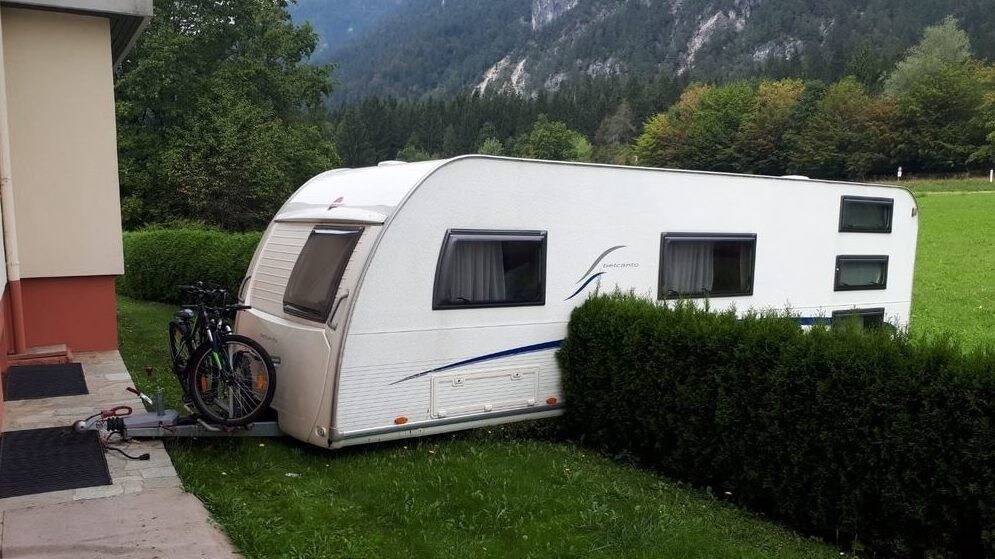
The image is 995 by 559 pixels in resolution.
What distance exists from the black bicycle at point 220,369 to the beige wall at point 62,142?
11.5ft

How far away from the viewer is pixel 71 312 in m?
8.80

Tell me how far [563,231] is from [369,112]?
94358mm

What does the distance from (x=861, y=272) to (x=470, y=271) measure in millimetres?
5062

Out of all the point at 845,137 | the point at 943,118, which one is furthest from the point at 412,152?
the point at 943,118

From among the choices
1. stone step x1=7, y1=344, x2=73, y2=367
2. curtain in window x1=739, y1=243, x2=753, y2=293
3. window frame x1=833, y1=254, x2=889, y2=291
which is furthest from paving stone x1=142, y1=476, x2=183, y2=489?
window frame x1=833, y1=254, x2=889, y2=291

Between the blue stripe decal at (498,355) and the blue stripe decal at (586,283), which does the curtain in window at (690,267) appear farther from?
the blue stripe decal at (498,355)

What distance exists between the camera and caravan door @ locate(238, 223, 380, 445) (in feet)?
18.5

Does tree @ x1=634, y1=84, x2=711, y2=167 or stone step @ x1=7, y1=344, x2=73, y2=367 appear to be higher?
tree @ x1=634, y1=84, x2=711, y2=167

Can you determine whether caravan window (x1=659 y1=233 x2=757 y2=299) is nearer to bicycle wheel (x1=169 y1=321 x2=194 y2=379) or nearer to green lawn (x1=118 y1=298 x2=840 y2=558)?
green lawn (x1=118 y1=298 x2=840 y2=558)

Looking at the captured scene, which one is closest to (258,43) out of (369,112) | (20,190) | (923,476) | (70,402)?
(20,190)

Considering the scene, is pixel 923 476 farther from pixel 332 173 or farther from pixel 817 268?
pixel 332 173

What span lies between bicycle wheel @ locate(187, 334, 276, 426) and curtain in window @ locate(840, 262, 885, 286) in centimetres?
628

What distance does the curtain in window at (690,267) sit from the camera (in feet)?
24.3

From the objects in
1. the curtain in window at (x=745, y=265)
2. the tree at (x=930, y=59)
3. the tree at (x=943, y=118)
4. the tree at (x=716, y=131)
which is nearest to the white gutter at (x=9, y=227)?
the curtain in window at (x=745, y=265)
